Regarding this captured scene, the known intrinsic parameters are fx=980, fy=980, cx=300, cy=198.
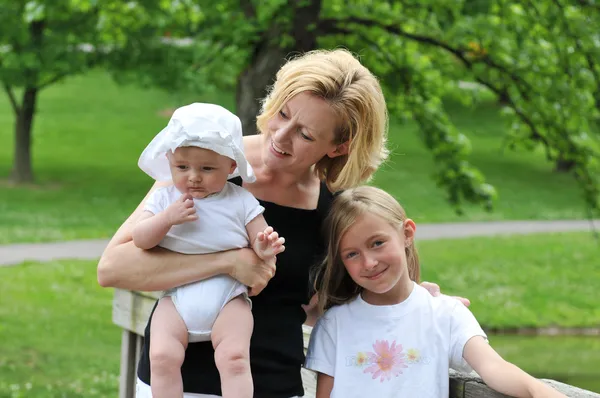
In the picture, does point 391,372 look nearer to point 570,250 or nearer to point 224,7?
point 224,7

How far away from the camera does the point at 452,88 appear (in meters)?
10.1

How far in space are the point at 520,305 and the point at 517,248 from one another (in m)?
3.31

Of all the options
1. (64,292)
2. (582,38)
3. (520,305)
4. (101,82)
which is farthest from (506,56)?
(101,82)

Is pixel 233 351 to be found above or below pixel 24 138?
below

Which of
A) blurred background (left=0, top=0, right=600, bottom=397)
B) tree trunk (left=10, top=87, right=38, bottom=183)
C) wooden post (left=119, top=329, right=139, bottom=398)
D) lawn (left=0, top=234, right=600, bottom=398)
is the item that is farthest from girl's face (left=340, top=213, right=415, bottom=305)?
tree trunk (left=10, top=87, right=38, bottom=183)

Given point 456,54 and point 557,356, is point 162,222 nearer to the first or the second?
point 456,54

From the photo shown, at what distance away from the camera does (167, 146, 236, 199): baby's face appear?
2.59 meters

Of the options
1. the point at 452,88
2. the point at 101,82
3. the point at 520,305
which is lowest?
the point at 520,305

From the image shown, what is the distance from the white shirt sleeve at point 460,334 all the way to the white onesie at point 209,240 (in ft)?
1.88

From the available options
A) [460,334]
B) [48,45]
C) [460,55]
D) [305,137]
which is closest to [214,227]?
[305,137]

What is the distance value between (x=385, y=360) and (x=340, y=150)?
0.62 meters

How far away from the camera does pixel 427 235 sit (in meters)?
16.5

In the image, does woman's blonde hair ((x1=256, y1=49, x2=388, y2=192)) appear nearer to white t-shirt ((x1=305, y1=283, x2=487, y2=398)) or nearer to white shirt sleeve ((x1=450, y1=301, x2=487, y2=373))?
white t-shirt ((x1=305, y1=283, x2=487, y2=398))

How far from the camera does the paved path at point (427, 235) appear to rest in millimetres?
14000
